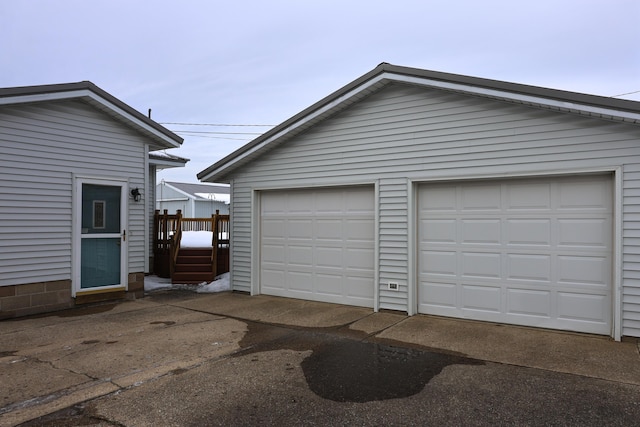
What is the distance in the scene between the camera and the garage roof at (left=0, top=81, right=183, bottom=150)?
6516 millimetres

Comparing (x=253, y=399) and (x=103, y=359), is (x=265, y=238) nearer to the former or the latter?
(x=103, y=359)

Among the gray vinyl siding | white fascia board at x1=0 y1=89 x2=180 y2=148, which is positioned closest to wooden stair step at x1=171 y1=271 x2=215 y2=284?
the gray vinyl siding

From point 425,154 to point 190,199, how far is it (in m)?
22.5

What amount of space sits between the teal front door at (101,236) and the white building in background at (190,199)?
60.6 ft

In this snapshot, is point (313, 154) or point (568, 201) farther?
point (313, 154)

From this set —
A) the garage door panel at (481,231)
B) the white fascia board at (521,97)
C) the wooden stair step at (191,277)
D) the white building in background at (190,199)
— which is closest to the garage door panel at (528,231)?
the garage door panel at (481,231)

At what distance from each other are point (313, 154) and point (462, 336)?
4.18m

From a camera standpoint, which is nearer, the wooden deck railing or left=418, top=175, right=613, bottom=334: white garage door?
left=418, top=175, right=613, bottom=334: white garage door

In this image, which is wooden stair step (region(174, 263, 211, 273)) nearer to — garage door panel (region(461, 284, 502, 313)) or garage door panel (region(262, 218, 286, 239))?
garage door panel (region(262, 218, 286, 239))

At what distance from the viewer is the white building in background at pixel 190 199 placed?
26734 millimetres

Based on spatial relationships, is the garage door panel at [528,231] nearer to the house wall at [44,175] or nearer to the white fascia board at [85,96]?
the white fascia board at [85,96]

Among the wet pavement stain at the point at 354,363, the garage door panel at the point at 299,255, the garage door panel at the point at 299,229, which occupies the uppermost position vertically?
the garage door panel at the point at 299,229

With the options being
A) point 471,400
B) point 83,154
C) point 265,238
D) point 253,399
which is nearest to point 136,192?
point 83,154

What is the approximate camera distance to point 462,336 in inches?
219
